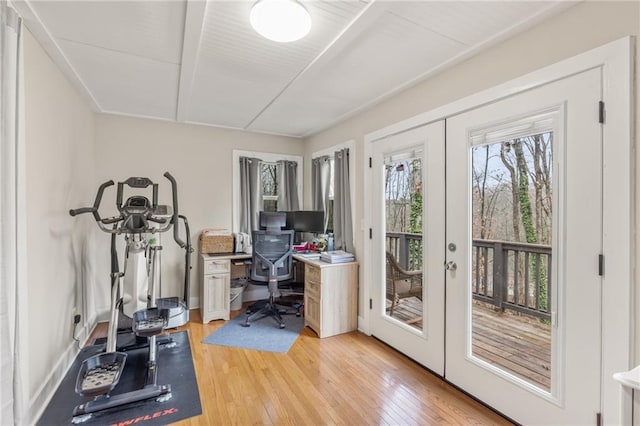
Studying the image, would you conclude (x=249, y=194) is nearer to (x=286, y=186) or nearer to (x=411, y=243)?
(x=286, y=186)

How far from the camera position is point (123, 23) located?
1.81 meters

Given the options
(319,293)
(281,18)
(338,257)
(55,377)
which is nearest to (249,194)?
(338,257)

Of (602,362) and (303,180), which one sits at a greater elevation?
(303,180)

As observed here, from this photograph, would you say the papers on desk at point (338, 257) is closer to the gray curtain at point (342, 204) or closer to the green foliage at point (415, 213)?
the gray curtain at point (342, 204)

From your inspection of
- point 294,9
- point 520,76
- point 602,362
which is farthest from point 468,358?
point 294,9

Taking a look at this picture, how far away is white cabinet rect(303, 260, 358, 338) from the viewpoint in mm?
3102

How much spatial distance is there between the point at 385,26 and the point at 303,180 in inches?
119

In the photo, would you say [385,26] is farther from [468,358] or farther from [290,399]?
[290,399]

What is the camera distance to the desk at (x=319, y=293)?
311cm

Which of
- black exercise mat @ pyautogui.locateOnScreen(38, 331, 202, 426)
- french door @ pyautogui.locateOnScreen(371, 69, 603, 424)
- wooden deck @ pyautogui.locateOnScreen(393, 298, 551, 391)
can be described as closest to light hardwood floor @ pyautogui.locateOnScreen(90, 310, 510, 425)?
black exercise mat @ pyautogui.locateOnScreen(38, 331, 202, 426)

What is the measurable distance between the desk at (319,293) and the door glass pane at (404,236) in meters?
0.47

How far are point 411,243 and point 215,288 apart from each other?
92.2 inches

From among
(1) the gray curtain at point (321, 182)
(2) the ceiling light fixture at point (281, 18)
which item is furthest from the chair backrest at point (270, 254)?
(2) the ceiling light fixture at point (281, 18)

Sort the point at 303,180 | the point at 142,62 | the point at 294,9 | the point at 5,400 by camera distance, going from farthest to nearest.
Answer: the point at 303,180
the point at 142,62
the point at 294,9
the point at 5,400
